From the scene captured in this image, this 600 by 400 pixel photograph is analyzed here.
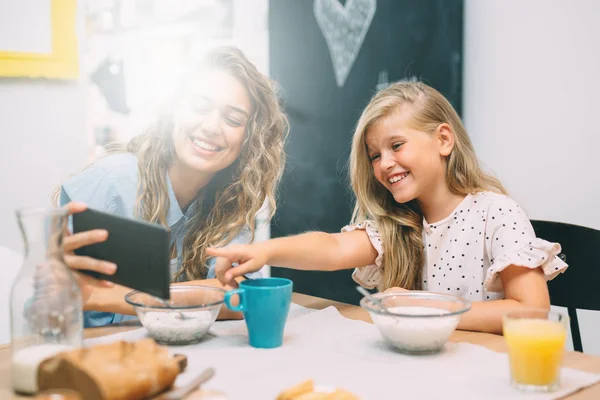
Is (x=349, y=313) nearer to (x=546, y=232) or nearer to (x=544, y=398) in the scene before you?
(x=544, y=398)

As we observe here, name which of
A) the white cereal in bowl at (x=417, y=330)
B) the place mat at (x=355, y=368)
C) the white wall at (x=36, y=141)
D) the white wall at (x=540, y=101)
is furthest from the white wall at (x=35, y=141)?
the white wall at (x=540, y=101)

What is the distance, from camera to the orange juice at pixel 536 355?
814 mm

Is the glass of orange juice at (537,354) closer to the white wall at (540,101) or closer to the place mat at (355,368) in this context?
the place mat at (355,368)

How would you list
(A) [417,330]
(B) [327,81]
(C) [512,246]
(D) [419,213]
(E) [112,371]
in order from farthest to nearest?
(B) [327,81] → (D) [419,213] → (C) [512,246] → (A) [417,330] → (E) [112,371]

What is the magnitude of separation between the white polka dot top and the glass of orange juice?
0.47 m

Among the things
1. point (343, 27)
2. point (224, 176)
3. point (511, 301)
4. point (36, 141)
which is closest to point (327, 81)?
point (343, 27)

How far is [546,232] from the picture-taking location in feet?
5.23

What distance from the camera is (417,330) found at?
0.94 metres

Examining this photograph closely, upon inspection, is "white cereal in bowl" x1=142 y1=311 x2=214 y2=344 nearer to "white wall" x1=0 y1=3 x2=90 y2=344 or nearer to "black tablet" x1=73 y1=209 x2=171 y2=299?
"black tablet" x1=73 y1=209 x2=171 y2=299

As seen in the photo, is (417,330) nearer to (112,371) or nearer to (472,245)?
(112,371)

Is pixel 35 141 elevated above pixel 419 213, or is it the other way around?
pixel 35 141

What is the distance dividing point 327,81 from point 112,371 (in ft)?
5.26

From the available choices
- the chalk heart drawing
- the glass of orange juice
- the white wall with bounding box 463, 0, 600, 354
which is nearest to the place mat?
the glass of orange juice

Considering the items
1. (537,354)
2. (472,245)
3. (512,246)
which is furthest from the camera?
(472,245)
